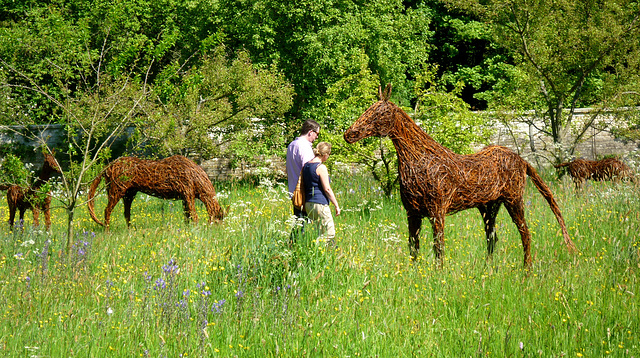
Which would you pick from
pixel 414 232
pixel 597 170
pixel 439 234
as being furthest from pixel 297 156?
pixel 597 170

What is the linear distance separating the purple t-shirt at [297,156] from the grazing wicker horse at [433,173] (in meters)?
1.58

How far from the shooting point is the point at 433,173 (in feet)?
19.7

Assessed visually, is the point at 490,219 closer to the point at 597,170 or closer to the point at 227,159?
the point at 597,170

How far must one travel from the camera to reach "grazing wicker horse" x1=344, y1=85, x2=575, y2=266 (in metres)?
6.01

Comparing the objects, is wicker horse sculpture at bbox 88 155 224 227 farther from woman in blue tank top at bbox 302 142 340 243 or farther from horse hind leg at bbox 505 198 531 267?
horse hind leg at bbox 505 198 531 267

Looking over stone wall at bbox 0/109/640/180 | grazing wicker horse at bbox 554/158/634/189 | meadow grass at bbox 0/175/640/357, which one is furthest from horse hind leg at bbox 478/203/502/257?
stone wall at bbox 0/109/640/180

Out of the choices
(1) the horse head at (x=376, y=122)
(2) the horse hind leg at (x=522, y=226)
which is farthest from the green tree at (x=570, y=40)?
(1) the horse head at (x=376, y=122)

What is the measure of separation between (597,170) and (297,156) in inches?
293

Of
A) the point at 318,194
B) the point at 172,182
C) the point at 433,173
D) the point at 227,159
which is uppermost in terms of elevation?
the point at 227,159

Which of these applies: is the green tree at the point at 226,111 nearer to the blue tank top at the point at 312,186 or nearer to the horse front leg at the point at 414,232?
the blue tank top at the point at 312,186

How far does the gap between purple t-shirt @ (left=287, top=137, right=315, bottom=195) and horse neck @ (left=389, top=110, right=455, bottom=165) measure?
5.51ft

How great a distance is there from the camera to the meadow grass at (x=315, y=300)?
4.15 m

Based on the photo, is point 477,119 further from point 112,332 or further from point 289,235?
point 112,332

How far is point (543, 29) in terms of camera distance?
13797mm
